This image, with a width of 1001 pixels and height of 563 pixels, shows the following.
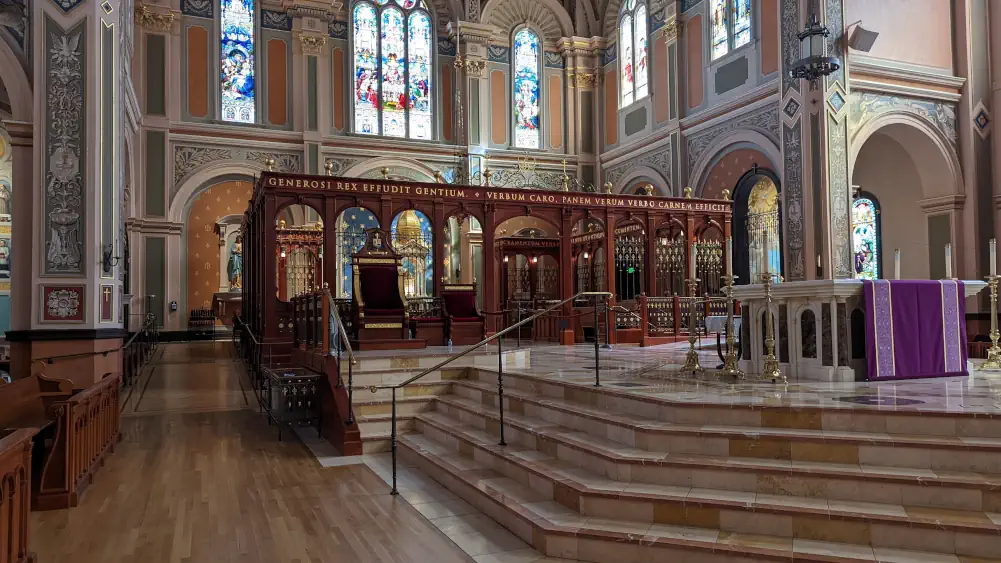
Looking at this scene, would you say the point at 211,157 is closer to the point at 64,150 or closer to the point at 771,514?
the point at 64,150

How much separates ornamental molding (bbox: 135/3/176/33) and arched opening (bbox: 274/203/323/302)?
5.25 metres

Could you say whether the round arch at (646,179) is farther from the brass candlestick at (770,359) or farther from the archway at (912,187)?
the brass candlestick at (770,359)

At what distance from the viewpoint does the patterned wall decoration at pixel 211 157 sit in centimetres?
1734

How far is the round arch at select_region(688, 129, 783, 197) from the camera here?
14086 millimetres

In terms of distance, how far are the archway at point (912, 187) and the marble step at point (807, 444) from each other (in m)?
9.22

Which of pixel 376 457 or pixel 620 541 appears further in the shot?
pixel 376 457

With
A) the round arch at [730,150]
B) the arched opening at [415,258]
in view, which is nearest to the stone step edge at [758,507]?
the round arch at [730,150]

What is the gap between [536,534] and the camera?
418cm

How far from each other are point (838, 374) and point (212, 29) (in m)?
17.2

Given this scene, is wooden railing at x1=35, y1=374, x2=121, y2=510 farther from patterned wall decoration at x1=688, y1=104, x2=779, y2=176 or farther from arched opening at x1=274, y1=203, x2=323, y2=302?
patterned wall decoration at x1=688, y1=104, x2=779, y2=176

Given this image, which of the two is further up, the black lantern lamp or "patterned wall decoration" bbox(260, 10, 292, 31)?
"patterned wall decoration" bbox(260, 10, 292, 31)

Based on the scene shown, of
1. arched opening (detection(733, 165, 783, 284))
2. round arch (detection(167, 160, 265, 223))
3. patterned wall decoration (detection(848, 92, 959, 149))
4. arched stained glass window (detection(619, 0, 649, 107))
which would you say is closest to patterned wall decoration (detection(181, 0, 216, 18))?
round arch (detection(167, 160, 265, 223))

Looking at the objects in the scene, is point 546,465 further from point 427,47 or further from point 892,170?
point 427,47

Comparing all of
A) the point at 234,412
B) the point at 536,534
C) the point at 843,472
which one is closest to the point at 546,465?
the point at 536,534
